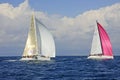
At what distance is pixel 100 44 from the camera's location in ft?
509

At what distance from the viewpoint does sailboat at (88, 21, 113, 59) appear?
6037 inches

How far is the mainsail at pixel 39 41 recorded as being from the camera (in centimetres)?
12862

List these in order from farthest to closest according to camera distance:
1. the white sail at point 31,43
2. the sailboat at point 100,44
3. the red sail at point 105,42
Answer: the red sail at point 105,42, the sailboat at point 100,44, the white sail at point 31,43

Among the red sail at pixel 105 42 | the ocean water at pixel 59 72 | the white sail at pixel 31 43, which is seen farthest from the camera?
the red sail at pixel 105 42

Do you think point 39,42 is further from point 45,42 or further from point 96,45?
point 96,45

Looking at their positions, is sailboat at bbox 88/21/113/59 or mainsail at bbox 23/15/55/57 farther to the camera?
sailboat at bbox 88/21/113/59

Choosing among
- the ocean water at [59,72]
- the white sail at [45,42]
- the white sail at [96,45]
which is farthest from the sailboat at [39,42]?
the white sail at [96,45]

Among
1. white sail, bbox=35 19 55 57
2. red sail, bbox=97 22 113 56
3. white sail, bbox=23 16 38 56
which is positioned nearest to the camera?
white sail, bbox=35 19 55 57

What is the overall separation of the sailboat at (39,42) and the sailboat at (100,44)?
1109 inches

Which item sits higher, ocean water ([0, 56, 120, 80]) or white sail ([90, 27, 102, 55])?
white sail ([90, 27, 102, 55])

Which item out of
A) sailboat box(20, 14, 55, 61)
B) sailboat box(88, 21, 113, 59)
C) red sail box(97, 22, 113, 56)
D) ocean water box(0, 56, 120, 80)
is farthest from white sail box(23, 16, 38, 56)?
red sail box(97, 22, 113, 56)

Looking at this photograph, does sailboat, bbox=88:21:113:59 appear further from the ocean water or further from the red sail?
the ocean water

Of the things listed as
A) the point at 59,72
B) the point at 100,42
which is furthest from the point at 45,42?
the point at 59,72

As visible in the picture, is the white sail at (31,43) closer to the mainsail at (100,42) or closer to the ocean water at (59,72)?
the ocean water at (59,72)
